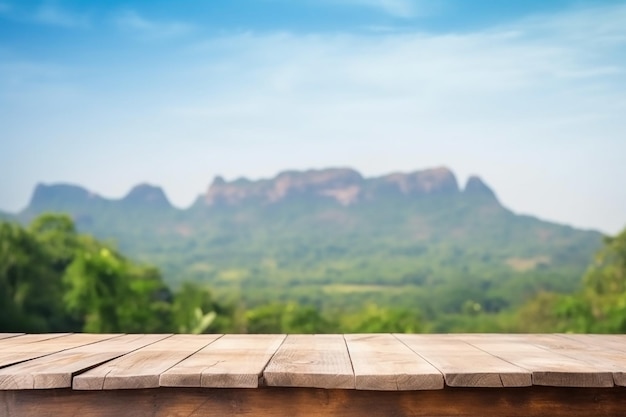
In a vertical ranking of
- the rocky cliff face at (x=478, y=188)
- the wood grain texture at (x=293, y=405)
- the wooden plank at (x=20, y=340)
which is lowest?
the wood grain texture at (x=293, y=405)

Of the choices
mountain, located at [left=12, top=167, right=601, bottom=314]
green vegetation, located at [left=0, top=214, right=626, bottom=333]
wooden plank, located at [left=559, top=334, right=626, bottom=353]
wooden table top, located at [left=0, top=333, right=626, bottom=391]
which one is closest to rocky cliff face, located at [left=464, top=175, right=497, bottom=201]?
mountain, located at [left=12, top=167, right=601, bottom=314]

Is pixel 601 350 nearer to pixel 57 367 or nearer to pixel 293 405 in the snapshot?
pixel 293 405

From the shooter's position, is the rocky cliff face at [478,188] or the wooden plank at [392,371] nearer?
the wooden plank at [392,371]

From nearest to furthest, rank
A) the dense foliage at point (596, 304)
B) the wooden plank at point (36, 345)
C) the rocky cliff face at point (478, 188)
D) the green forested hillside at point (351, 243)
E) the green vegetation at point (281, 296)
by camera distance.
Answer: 1. the wooden plank at point (36, 345)
2. the green vegetation at point (281, 296)
3. the dense foliage at point (596, 304)
4. the green forested hillside at point (351, 243)
5. the rocky cliff face at point (478, 188)

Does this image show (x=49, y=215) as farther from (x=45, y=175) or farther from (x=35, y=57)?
(x=35, y=57)

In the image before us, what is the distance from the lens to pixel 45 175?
39.2 metres

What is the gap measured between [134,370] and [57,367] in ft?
0.48

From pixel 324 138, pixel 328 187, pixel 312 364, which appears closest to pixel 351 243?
pixel 328 187

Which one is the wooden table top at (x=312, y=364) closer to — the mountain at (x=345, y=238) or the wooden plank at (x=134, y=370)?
the wooden plank at (x=134, y=370)

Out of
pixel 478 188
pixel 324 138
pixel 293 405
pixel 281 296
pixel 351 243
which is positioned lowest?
pixel 281 296

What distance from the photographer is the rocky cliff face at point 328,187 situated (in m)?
40.9

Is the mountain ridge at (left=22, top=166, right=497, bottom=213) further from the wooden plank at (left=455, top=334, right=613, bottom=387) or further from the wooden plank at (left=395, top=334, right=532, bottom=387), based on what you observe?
the wooden plank at (left=395, top=334, right=532, bottom=387)

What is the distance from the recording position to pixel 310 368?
149 cm

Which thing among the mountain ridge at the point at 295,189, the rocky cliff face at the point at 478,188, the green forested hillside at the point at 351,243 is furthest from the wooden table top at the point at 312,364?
the mountain ridge at the point at 295,189
